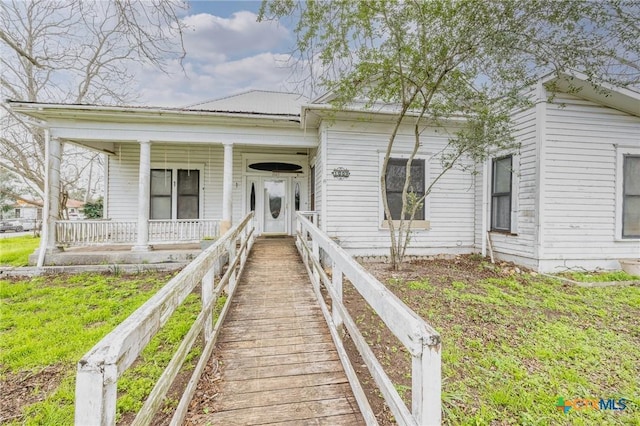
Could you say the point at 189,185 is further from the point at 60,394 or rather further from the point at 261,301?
the point at 60,394

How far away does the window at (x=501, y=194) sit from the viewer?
A: 23.5ft

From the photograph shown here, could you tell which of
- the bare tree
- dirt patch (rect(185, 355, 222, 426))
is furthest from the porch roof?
dirt patch (rect(185, 355, 222, 426))

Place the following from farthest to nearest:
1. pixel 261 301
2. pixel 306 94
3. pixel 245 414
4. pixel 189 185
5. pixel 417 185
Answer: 1. pixel 189 185
2. pixel 417 185
3. pixel 306 94
4. pixel 261 301
5. pixel 245 414

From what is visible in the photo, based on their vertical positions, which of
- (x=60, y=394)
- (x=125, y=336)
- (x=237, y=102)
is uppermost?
(x=237, y=102)

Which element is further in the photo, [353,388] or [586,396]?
[586,396]

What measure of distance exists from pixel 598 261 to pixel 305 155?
8.12 metres

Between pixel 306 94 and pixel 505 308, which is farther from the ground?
pixel 306 94

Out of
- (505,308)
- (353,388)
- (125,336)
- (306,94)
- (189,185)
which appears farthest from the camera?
(189,185)

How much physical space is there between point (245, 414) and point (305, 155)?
335 inches

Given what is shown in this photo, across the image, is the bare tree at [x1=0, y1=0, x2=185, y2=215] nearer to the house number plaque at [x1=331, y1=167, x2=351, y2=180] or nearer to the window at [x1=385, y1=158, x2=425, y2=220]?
the house number plaque at [x1=331, y1=167, x2=351, y2=180]

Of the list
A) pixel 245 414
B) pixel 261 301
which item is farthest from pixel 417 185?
pixel 245 414

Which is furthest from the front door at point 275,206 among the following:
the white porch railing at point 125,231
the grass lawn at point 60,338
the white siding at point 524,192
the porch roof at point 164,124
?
the white siding at point 524,192

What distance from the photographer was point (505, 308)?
436 cm

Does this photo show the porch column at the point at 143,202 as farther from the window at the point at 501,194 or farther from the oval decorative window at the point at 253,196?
the window at the point at 501,194
